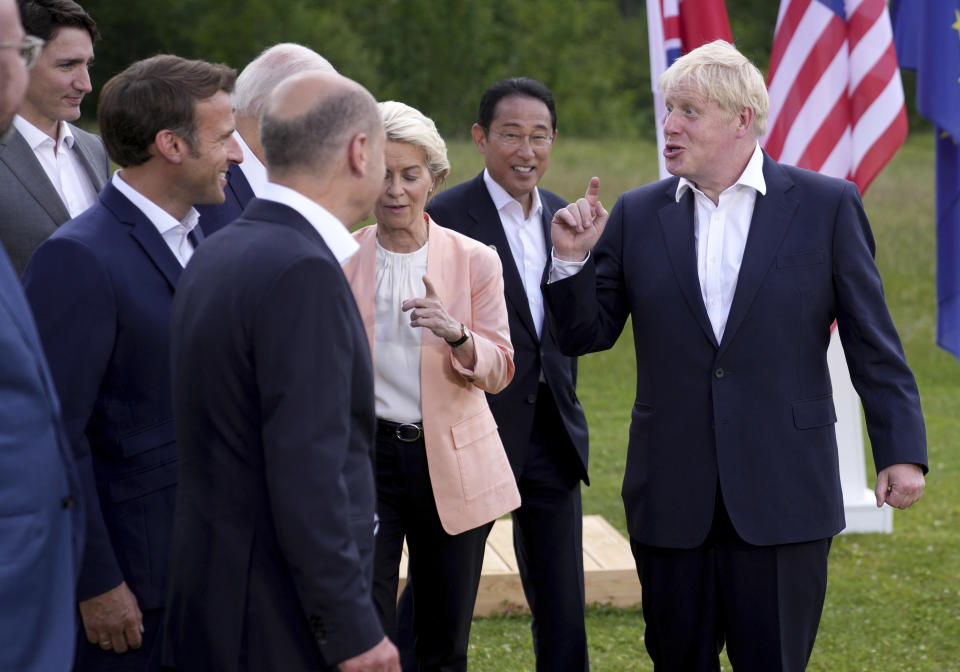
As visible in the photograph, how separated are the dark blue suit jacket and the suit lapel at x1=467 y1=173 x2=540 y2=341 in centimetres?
241

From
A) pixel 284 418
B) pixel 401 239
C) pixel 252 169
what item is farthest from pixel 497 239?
pixel 284 418

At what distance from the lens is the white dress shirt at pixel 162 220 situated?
2.92m

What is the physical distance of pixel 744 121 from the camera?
11.9 feet

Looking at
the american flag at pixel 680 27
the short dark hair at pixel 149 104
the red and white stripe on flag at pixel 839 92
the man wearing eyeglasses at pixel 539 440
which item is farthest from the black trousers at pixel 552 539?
the red and white stripe on flag at pixel 839 92

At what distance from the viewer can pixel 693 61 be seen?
11.9 ft

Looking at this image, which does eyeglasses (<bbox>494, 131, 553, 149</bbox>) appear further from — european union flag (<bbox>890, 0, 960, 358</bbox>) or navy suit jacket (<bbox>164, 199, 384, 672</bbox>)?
navy suit jacket (<bbox>164, 199, 384, 672</bbox>)

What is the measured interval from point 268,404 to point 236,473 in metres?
0.17

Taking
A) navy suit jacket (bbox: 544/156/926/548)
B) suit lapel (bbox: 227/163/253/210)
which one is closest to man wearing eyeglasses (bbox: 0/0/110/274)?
suit lapel (bbox: 227/163/253/210)

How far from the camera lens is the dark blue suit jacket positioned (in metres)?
2.16

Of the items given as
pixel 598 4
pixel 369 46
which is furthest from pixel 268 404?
pixel 598 4

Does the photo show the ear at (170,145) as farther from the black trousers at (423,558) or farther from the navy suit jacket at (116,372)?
the black trousers at (423,558)

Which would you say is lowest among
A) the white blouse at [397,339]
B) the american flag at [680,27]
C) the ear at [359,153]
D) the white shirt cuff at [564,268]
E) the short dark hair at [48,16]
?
the white blouse at [397,339]

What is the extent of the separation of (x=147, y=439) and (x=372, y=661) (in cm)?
83

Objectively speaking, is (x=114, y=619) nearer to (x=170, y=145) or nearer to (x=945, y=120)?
(x=170, y=145)
